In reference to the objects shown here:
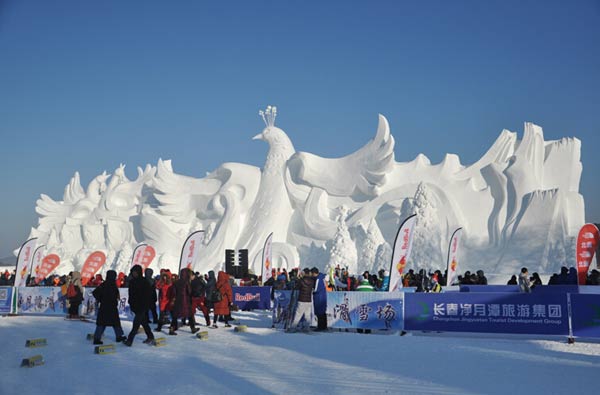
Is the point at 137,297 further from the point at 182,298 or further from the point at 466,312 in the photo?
the point at 466,312

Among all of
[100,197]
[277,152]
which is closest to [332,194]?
[277,152]

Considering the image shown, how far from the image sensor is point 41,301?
738 inches

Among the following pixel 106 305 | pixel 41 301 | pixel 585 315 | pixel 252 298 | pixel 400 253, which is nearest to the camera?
pixel 106 305

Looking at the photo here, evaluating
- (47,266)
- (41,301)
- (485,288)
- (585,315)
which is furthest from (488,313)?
(47,266)

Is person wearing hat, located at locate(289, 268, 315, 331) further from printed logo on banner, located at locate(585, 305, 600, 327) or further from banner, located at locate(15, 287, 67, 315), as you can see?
banner, located at locate(15, 287, 67, 315)

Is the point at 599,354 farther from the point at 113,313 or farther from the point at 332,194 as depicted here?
the point at 332,194

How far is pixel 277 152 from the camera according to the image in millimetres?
Result: 44312

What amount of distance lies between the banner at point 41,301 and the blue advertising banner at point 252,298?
5.35m

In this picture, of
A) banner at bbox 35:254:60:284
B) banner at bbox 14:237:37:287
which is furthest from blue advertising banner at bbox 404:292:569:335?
banner at bbox 35:254:60:284

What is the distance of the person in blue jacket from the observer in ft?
42.4

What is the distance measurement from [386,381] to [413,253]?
26171mm

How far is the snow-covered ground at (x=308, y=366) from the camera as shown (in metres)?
7.27

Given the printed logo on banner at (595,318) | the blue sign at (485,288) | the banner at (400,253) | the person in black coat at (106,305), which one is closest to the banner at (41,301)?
the person in black coat at (106,305)

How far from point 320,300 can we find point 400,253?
3008 mm
